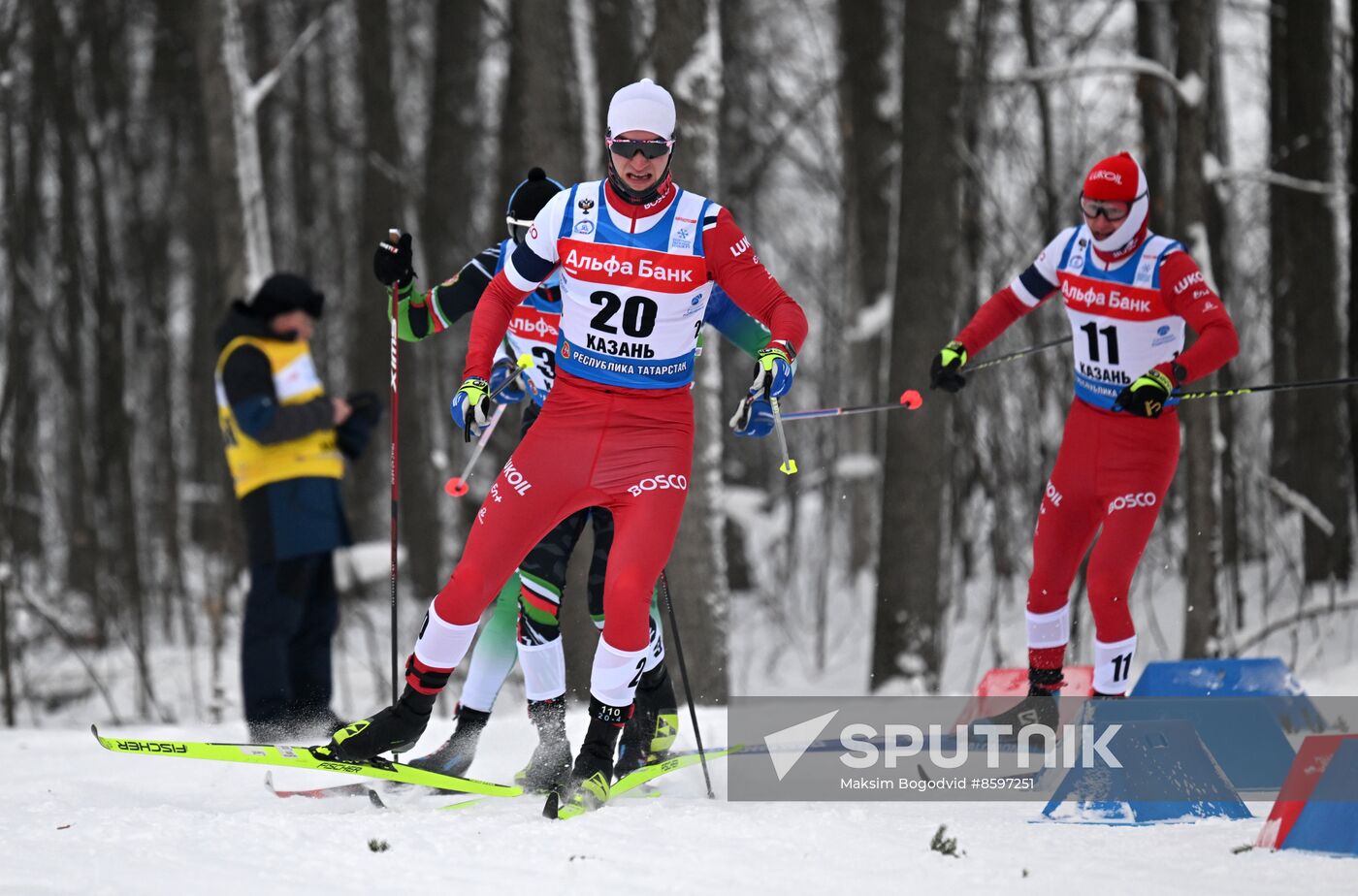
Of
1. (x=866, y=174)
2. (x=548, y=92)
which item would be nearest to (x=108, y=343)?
(x=548, y=92)

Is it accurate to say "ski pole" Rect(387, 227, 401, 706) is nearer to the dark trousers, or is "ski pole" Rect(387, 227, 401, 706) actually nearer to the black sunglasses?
the black sunglasses

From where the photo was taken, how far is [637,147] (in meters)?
4.43

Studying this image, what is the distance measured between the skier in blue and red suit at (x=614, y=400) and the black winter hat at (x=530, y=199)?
571 mm

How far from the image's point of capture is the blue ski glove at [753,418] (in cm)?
454

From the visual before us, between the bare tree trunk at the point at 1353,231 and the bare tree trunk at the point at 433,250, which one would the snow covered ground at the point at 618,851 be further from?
the bare tree trunk at the point at 433,250

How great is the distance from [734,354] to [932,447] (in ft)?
28.0

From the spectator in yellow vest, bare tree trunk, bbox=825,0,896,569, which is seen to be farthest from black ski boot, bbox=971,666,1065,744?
bare tree trunk, bbox=825,0,896,569

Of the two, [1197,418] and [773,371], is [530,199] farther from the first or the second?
[1197,418]

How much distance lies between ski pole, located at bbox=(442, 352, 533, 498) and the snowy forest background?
199 centimetres

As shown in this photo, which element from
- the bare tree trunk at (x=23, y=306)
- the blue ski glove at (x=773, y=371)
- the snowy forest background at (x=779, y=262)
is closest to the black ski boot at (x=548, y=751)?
the blue ski glove at (x=773, y=371)

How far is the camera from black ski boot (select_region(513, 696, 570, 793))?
15.8 ft

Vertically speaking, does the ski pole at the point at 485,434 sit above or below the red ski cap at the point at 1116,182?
below

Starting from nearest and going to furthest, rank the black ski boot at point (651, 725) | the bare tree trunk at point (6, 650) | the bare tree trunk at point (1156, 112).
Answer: the black ski boot at point (651, 725) < the bare tree trunk at point (6, 650) < the bare tree trunk at point (1156, 112)

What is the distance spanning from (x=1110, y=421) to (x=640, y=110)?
2302 millimetres
